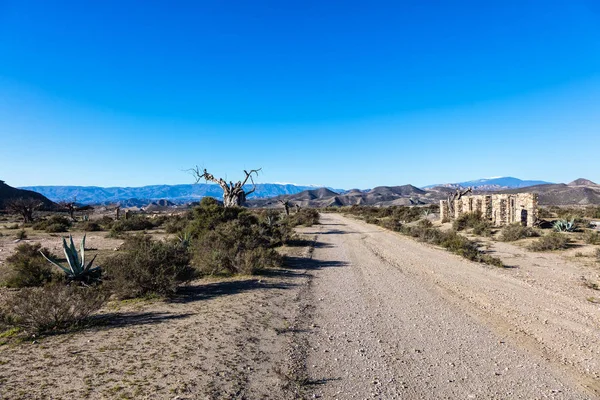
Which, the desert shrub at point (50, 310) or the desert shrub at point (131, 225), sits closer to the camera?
the desert shrub at point (50, 310)

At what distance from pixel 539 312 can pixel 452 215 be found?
28497 mm

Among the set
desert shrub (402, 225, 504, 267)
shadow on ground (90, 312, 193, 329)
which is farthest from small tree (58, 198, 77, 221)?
shadow on ground (90, 312, 193, 329)

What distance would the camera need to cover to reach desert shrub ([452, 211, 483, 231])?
1043 inches

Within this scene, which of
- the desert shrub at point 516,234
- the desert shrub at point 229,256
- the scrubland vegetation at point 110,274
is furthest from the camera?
the desert shrub at point 516,234

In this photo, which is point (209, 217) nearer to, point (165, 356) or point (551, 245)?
point (165, 356)

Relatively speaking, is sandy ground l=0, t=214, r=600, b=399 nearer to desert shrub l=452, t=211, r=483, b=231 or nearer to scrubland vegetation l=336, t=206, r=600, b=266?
scrubland vegetation l=336, t=206, r=600, b=266

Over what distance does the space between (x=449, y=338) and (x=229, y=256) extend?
23.3 feet

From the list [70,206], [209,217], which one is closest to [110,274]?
[209,217]

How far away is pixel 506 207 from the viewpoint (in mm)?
26375

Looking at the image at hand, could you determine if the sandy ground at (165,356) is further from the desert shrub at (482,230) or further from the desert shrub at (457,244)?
the desert shrub at (482,230)

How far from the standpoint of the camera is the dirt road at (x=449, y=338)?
4.42 m

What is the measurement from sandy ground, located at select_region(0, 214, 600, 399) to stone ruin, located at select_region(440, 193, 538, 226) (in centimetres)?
1621

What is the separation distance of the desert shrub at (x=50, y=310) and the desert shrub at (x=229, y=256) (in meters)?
4.72

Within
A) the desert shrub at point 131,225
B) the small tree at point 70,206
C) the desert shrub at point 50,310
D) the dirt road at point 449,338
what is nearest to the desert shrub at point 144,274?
the desert shrub at point 50,310
